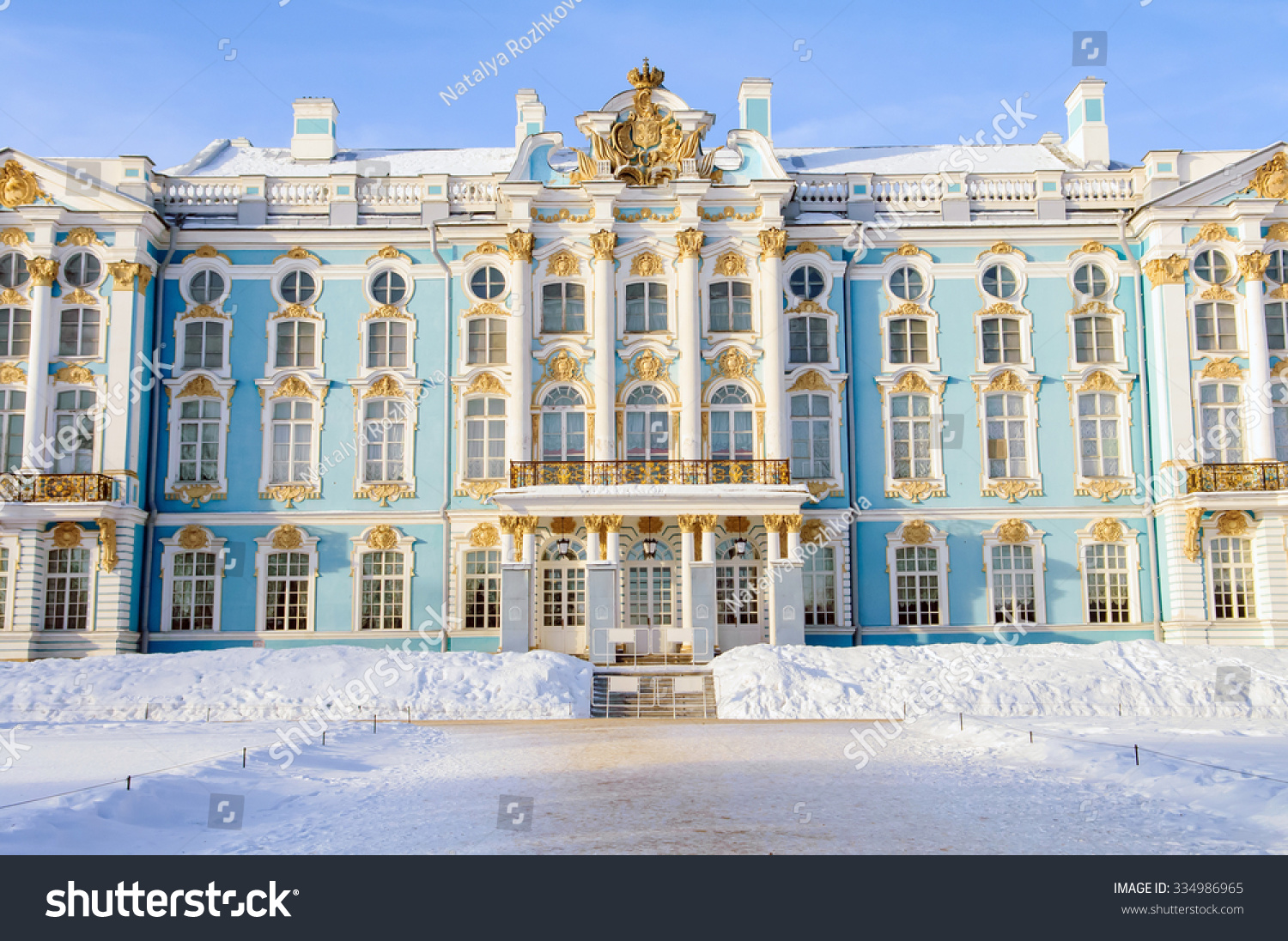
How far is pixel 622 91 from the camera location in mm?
28188

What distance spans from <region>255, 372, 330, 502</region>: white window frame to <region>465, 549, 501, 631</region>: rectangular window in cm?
408

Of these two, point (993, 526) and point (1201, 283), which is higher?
point (1201, 283)

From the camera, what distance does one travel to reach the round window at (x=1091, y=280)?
93.9ft

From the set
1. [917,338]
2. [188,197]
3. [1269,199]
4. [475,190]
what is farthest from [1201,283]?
[188,197]

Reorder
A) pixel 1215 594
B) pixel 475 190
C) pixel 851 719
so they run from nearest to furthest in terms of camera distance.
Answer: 1. pixel 851 719
2. pixel 1215 594
3. pixel 475 190

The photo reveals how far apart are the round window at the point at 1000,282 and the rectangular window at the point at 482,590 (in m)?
13.6

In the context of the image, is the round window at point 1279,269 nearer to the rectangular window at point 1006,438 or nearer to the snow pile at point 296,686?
the rectangular window at point 1006,438

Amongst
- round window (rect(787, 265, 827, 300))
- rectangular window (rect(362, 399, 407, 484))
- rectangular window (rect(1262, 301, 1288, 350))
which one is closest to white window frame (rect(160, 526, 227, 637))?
rectangular window (rect(362, 399, 407, 484))

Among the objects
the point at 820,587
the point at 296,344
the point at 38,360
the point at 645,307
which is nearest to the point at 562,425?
the point at 645,307

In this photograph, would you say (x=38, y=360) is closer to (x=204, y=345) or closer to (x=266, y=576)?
(x=204, y=345)

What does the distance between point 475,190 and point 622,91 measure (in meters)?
4.33

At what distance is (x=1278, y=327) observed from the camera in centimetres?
2800

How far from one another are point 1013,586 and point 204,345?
20170 millimetres

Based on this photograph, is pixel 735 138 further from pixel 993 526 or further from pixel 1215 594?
pixel 1215 594
